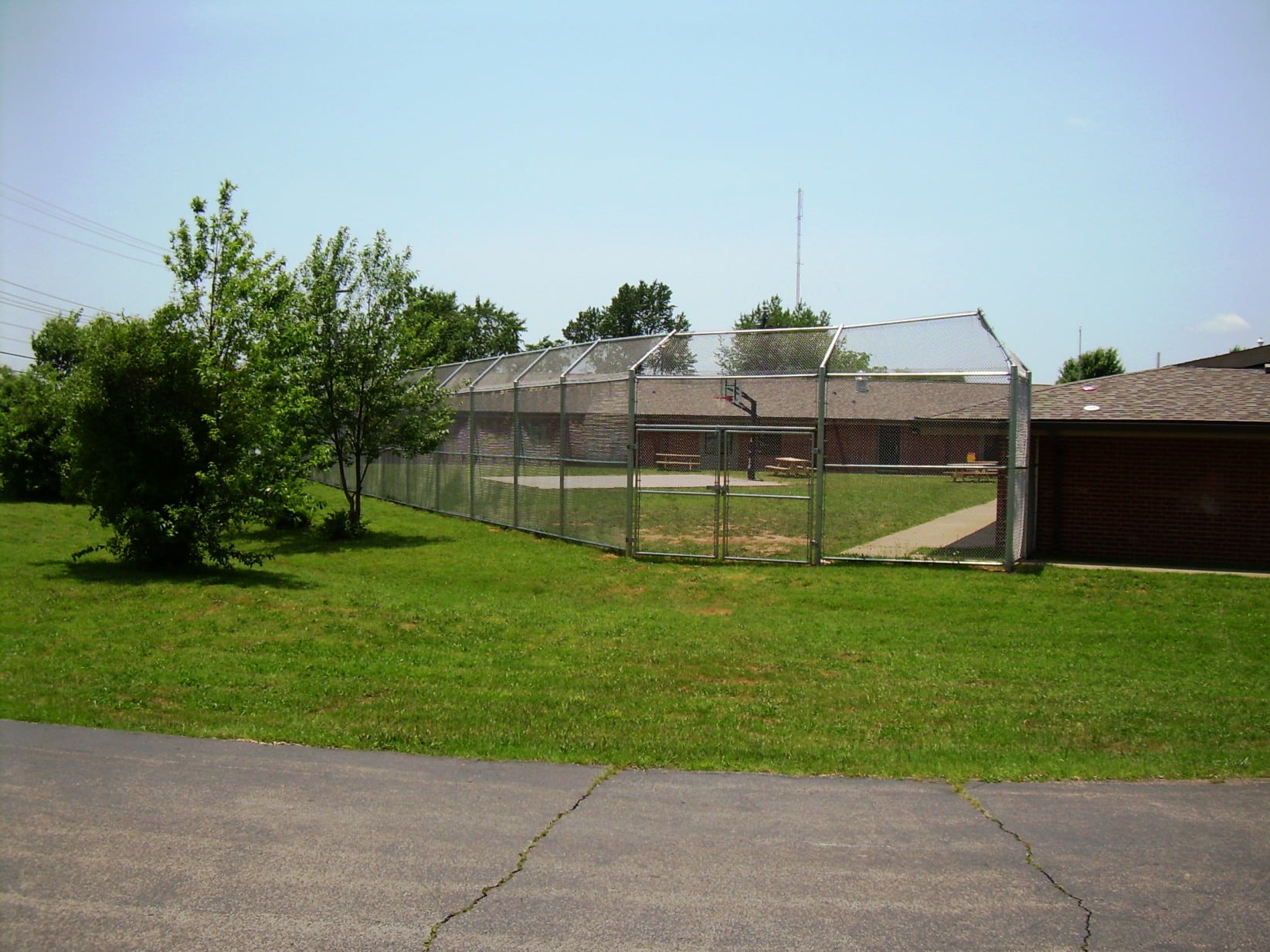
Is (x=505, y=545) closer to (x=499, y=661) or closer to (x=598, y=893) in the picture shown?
(x=499, y=661)

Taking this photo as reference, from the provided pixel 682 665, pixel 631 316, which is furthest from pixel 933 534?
pixel 631 316

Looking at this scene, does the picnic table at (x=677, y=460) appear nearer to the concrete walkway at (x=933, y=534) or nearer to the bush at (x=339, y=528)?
the concrete walkway at (x=933, y=534)

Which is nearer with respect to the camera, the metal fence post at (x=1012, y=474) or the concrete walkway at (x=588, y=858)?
the concrete walkway at (x=588, y=858)

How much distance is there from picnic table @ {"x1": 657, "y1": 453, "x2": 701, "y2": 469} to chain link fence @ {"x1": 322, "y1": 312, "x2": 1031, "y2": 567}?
33mm

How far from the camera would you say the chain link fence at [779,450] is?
46.9 feet

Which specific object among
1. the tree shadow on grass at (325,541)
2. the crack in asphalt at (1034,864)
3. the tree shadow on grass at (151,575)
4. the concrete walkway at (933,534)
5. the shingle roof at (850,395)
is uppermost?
the shingle roof at (850,395)

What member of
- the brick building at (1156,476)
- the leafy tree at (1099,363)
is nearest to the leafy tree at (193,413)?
the brick building at (1156,476)

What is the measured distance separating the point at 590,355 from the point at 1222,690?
12.0 meters

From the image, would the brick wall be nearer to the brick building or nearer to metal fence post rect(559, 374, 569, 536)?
the brick building

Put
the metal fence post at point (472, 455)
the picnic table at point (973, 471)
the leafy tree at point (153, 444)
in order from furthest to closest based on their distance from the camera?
the metal fence post at point (472, 455) → the picnic table at point (973, 471) → the leafy tree at point (153, 444)

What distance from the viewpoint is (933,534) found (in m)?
Answer: 16.3

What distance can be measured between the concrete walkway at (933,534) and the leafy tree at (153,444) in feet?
28.5

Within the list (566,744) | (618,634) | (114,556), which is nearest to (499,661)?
(618,634)

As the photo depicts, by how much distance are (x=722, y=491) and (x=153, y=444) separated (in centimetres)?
770
